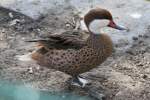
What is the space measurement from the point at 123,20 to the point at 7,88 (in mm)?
1781

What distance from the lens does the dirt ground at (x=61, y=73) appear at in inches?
200

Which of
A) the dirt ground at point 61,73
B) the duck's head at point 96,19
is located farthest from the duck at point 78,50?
the dirt ground at point 61,73

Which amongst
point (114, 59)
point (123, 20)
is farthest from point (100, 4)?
point (114, 59)

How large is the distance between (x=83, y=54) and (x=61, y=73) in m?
0.53

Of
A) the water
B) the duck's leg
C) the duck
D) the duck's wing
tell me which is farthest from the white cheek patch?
the water

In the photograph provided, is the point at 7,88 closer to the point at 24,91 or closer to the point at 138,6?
the point at 24,91

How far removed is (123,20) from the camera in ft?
20.1

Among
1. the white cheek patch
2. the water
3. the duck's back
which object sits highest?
the white cheek patch

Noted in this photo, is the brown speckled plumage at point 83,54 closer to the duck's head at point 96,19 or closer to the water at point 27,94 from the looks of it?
the duck's head at point 96,19

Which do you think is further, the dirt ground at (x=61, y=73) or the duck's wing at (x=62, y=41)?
the dirt ground at (x=61, y=73)

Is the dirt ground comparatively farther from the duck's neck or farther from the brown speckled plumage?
the duck's neck

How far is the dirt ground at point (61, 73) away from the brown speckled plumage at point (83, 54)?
0.24 meters

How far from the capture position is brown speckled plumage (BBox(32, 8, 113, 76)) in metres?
4.91

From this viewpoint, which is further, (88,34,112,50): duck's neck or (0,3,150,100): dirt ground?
(0,3,150,100): dirt ground
